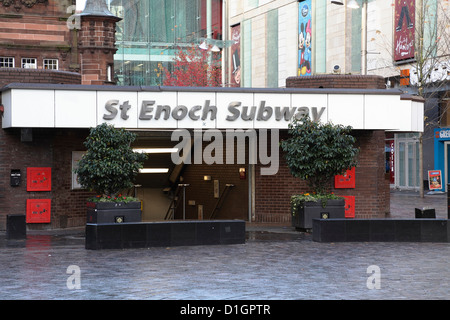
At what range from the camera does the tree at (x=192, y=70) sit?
6600 centimetres

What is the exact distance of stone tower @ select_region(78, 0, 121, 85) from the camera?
43750 mm

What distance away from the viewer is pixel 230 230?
63.3 feet

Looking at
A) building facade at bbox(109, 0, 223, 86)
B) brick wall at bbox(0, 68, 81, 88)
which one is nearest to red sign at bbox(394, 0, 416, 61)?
building facade at bbox(109, 0, 223, 86)

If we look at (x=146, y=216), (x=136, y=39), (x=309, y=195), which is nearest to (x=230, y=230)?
(x=309, y=195)

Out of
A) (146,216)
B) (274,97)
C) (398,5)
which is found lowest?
(146,216)

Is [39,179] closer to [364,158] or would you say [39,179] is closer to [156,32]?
[364,158]

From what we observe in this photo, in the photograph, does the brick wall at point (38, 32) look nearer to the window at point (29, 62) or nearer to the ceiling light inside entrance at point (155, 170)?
the window at point (29, 62)

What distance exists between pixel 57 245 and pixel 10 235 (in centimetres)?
207

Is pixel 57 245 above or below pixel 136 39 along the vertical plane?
below

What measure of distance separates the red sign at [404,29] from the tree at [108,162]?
28094mm

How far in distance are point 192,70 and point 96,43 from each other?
2302cm
